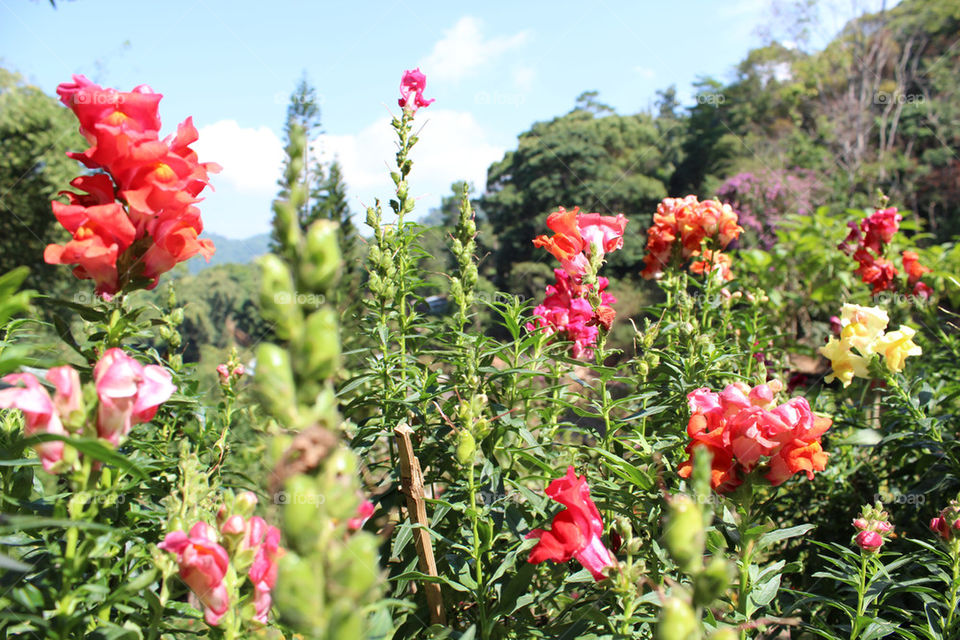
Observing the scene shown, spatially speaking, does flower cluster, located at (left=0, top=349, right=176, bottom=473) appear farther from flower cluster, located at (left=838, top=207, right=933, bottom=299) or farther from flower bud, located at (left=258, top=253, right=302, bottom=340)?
flower cluster, located at (left=838, top=207, right=933, bottom=299)

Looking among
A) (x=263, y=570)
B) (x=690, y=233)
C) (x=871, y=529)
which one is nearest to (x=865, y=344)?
(x=690, y=233)

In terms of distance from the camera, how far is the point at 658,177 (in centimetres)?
2630

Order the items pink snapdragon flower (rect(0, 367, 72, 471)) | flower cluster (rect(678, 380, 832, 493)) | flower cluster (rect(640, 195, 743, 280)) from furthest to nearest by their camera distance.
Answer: flower cluster (rect(640, 195, 743, 280))
flower cluster (rect(678, 380, 832, 493))
pink snapdragon flower (rect(0, 367, 72, 471))

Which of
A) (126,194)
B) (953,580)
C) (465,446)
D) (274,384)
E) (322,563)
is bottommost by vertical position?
(953,580)

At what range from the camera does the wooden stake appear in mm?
1504

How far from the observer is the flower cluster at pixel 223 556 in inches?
41.1

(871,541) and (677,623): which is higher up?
(677,623)

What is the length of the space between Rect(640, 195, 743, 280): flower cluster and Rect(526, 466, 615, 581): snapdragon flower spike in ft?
5.89

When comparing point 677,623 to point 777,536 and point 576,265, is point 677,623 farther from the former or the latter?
point 576,265

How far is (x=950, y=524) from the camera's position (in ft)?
5.18

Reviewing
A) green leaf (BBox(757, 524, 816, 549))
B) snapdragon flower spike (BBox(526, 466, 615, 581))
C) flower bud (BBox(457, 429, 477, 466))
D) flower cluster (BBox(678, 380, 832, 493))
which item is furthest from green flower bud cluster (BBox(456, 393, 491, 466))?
green leaf (BBox(757, 524, 816, 549))

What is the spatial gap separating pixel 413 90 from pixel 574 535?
153 centimetres

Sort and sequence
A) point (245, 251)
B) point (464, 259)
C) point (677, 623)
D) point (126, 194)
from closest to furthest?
point (677, 623)
point (126, 194)
point (464, 259)
point (245, 251)

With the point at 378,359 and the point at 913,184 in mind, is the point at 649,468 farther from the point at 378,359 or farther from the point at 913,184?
the point at 913,184
